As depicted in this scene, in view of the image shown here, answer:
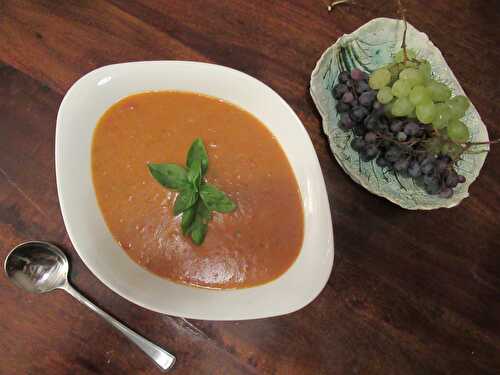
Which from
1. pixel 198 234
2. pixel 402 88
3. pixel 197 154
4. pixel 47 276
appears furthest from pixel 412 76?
pixel 47 276

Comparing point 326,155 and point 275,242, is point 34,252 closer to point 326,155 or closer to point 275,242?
point 275,242

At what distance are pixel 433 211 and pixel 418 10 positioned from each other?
2.81ft

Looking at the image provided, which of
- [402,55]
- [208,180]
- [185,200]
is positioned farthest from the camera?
[402,55]

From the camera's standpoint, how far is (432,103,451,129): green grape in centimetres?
126

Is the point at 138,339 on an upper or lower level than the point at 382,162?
lower

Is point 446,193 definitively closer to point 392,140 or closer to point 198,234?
point 392,140

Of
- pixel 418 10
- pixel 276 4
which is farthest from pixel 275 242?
pixel 418 10

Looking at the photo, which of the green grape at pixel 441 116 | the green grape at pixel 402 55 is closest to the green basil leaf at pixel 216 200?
the green grape at pixel 441 116

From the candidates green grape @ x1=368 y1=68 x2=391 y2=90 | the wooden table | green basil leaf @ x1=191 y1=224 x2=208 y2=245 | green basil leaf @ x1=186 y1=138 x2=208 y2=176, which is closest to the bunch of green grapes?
green grape @ x1=368 y1=68 x2=391 y2=90

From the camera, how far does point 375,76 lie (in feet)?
4.32

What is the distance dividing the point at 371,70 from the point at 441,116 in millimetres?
343

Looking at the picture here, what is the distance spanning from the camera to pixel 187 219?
1.12m

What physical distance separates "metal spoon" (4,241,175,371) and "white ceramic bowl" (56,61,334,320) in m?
0.18

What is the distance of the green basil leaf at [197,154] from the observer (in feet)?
3.78
